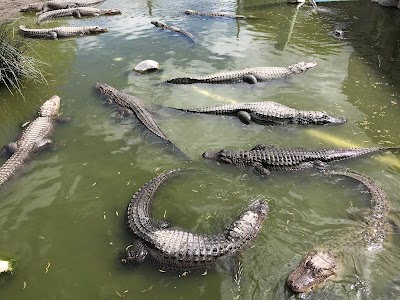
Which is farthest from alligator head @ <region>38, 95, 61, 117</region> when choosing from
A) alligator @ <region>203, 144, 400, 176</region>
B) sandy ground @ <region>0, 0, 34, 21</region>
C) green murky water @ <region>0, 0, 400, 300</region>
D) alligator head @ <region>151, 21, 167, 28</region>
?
sandy ground @ <region>0, 0, 34, 21</region>

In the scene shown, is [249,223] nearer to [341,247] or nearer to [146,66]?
[341,247]

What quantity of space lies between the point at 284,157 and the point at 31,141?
4666 millimetres

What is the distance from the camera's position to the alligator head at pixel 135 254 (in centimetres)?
436

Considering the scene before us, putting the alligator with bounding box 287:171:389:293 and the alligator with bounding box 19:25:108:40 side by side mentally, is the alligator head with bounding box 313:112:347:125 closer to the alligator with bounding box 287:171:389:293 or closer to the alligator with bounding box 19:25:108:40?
the alligator with bounding box 287:171:389:293

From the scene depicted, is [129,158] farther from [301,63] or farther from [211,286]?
[301,63]

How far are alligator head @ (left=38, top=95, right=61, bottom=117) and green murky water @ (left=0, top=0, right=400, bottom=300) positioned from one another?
27 cm

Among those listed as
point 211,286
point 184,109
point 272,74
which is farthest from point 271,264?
point 272,74

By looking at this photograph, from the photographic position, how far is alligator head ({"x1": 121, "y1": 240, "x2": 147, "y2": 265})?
14.3 feet

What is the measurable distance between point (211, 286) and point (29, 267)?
93.9 inches

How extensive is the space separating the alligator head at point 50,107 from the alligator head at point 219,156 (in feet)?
12.0

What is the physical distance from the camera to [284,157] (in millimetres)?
5812

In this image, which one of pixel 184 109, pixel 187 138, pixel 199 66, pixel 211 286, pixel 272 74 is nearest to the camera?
pixel 211 286

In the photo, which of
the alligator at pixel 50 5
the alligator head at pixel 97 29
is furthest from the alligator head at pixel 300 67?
the alligator at pixel 50 5

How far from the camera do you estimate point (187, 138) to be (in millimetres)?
6789
